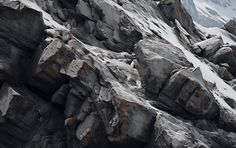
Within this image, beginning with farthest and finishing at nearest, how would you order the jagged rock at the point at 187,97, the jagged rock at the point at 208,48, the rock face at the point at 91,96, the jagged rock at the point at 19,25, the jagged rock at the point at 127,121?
the jagged rock at the point at 208,48, the jagged rock at the point at 19,25, the jagged rock at the point at 187,97, the rock face at the point at 91,96, the jagged rock at the point at 127,121

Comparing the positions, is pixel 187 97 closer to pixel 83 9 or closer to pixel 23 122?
pixel 23 122

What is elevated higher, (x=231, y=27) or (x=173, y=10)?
(x=173, y=10)

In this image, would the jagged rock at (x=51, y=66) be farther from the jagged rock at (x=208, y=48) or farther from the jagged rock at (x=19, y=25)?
the jagged rock at (x=208, y=48)

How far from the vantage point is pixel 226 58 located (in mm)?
59969

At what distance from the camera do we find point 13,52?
1550 inches

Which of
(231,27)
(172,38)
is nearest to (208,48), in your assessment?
(172,38)

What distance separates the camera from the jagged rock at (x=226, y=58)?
196ft

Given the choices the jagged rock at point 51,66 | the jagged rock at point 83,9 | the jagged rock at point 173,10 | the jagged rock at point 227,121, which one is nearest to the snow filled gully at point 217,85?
the jagged rock at point 227,121

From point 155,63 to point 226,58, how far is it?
22.6m

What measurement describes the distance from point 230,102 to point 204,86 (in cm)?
704

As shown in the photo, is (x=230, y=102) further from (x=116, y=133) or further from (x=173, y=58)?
(x=116, y=133)

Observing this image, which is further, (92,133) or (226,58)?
(226,58)

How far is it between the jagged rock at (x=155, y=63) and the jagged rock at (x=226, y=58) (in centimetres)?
1788

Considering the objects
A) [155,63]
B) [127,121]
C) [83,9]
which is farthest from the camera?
[83,9]
